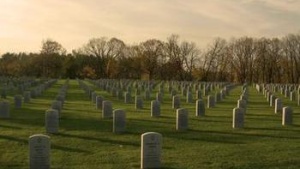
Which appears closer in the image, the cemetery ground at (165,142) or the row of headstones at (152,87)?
the cemetery ground at (165,142)

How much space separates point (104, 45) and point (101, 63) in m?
5.59

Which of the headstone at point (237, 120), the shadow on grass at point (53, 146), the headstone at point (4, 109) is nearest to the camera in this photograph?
the shadow on grass at point (53, 146)

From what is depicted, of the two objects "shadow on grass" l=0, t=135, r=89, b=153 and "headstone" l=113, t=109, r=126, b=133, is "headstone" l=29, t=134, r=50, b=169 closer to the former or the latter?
"shadow on grass" l=0, t=135, r=89, b=153

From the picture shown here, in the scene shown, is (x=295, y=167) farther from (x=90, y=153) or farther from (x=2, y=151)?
(x=2, y=151)

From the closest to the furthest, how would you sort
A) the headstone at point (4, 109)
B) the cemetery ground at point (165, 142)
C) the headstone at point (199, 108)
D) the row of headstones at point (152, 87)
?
the cemetery ground at point (165, 142), the headstone at point (4, 109), the headstone at point (199, 108), the row of headstones at point (152, 87)

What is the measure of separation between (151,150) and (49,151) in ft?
7.60

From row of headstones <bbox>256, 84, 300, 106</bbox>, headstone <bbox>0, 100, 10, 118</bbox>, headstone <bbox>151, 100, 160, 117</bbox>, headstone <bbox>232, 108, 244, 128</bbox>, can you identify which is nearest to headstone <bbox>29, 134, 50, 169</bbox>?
headstone <bbox>232, 108, 244, 128</bbox>

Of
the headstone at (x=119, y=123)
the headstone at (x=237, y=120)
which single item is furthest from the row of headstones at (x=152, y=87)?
the headstone at (x=119, y=123)

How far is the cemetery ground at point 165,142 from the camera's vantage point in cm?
1241

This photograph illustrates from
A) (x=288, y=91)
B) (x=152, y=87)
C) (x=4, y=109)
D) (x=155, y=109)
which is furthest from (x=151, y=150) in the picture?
(x=152, y=87)

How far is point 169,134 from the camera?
1736 cm

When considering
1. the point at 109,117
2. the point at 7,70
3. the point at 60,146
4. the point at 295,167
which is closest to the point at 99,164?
the point at 60,146

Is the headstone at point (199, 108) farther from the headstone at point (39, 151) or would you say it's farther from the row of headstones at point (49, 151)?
the headstone at point (39, 151)

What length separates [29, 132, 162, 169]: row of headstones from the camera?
11250mm
